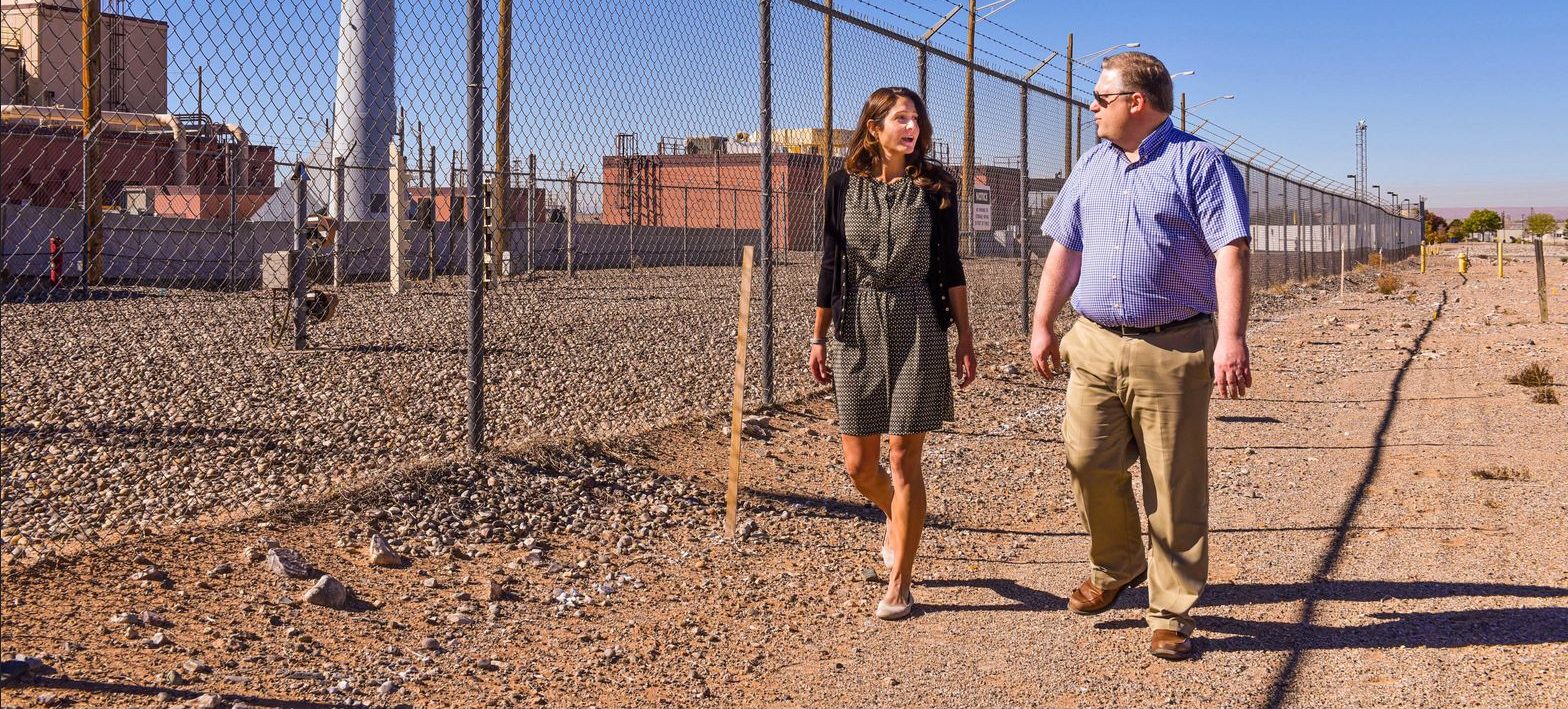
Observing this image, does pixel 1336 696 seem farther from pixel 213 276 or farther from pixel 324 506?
pixel 213 276

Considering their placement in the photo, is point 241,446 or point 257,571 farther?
point 241,446

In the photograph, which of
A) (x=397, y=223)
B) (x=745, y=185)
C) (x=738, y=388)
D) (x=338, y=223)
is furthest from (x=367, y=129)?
(x=738, y=388)

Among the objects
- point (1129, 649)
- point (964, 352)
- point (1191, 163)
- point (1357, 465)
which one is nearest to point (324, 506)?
point (964, 352)

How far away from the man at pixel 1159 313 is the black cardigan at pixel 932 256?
433 millimetres

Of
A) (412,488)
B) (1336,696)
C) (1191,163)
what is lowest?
(1336,696)

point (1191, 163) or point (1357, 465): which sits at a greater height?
point (1191, 163)

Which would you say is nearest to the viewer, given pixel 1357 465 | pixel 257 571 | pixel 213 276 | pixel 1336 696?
pixel 1336 696

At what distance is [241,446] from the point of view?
6676 mm

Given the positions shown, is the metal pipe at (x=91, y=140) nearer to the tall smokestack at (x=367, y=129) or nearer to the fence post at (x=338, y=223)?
the fence post at (x=338, y=223)

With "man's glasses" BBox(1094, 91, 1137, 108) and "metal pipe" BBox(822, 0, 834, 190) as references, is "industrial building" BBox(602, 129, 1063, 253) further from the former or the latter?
"man's glasses" BBox(1094, 91, 1137, 108)

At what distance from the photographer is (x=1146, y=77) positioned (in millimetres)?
3980

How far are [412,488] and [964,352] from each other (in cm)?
236

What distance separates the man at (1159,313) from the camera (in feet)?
12.8

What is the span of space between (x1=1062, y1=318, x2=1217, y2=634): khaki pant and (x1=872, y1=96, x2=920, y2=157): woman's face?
2.64 ft
